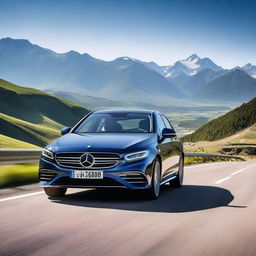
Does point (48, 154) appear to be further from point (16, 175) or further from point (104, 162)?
point (16, 175)

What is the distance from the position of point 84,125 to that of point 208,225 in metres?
3.79

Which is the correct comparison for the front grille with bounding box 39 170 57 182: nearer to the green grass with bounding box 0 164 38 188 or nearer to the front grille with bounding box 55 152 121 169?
the front grille with bounding box 55 152 121 169

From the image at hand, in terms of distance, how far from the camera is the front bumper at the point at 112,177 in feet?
23.8

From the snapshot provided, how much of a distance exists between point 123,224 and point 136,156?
173 cm

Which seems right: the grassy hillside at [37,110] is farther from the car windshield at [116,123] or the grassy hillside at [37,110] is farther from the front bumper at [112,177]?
the front bumper at [112,177]

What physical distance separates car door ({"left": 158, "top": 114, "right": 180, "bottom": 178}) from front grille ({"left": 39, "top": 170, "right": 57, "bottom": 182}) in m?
1.92

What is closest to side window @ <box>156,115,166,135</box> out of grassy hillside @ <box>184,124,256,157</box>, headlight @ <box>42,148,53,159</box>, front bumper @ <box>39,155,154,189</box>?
front bumper @ <box>39,155,154,189</box>

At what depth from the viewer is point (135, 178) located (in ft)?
24.2

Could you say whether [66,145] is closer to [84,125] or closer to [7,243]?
[84,125]

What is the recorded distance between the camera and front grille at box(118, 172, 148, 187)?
730 centimetres

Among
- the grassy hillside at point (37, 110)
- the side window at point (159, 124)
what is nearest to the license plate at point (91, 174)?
the side window at point (159, 124)

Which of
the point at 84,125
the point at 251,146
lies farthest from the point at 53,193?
the point at 251,146

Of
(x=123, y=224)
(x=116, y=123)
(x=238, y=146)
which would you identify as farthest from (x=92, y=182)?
(x=238, y=146)

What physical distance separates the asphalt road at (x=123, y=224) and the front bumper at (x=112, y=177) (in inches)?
11.6
